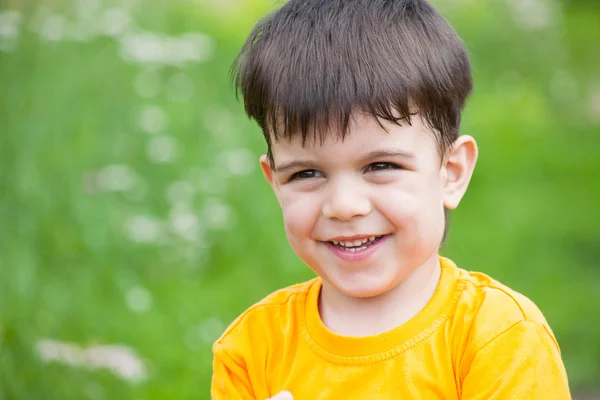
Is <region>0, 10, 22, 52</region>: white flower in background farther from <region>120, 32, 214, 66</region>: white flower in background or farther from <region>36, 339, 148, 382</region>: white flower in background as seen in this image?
<region>36, 339, 148, 382</region>: white flower in background

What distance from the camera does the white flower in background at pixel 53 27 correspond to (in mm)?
5766

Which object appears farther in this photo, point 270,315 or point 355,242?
point 270,315

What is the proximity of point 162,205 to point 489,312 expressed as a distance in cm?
306

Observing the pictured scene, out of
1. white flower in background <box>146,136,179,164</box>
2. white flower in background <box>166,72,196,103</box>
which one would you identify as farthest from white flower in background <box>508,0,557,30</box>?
white flower in background <box>146,136,179,164</box>

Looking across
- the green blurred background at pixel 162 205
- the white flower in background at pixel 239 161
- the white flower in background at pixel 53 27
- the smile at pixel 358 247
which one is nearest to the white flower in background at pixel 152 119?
the green blurred background at pixel 162 205

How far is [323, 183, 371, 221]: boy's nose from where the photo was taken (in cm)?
220

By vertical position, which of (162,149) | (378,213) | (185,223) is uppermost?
(162,149)

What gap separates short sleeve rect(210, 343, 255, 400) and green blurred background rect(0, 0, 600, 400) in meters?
1.18

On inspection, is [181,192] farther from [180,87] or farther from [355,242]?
[355,242]

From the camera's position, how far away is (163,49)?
6.42 m

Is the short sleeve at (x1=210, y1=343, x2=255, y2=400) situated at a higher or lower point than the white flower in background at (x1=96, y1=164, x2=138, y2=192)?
lower

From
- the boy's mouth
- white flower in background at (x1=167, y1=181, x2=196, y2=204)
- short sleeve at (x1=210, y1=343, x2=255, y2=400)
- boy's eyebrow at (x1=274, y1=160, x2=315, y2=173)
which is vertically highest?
boy's eyebrow at (x1=274, y1=160, x2=315, y2=173)

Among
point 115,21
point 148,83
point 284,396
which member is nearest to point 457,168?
point 284,396

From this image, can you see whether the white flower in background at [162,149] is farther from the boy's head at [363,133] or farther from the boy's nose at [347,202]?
the boy's nose at [347,202]
